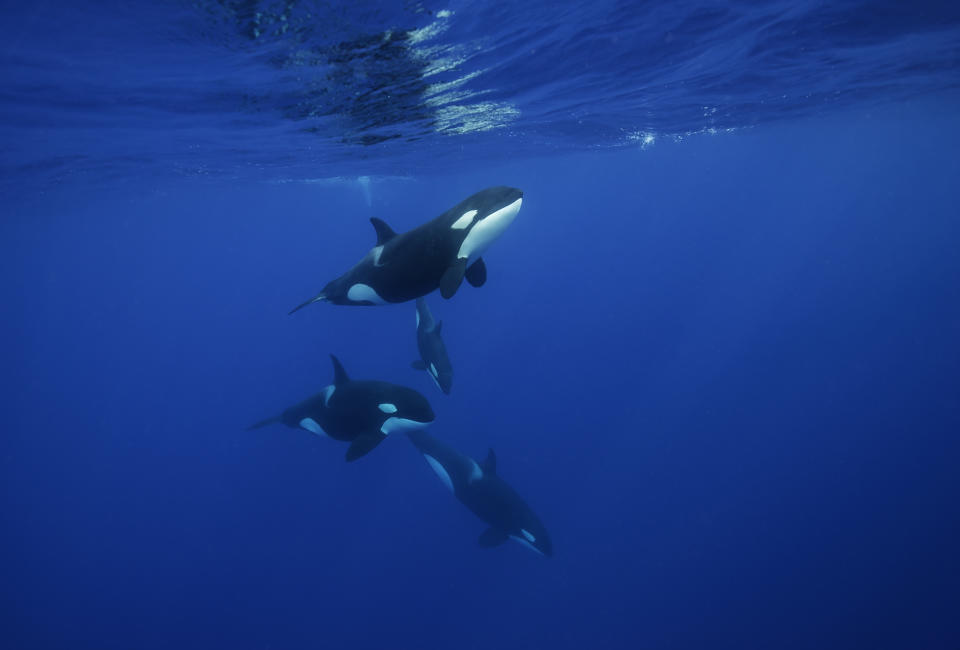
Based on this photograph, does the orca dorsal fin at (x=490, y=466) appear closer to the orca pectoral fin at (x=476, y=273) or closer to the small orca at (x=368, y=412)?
the small orca at (x=368, y=412)

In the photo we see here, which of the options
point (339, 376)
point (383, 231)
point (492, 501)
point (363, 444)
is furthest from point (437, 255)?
point (492, 501)

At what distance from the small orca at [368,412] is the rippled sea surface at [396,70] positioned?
205 inches

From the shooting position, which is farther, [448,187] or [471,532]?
[448,187]

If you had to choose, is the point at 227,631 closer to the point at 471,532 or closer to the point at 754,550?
the point at 471,532

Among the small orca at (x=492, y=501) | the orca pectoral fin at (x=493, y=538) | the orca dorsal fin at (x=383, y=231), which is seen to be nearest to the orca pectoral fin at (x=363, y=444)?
the orca dorsal fin at (x=383, y=231)

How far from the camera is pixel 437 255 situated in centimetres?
406

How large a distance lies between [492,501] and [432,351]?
4.22m

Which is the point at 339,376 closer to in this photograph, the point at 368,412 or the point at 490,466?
the point at 368,412

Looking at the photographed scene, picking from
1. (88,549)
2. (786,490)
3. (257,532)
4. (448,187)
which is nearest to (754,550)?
(786,490)

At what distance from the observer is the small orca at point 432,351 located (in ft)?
27.4

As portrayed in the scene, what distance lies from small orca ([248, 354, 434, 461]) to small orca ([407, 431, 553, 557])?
4.92 m

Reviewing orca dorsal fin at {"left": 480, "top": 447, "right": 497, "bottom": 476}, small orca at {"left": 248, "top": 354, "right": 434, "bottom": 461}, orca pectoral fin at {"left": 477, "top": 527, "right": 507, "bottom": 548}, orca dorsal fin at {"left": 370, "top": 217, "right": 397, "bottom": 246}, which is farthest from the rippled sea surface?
orca pectoral fin at {"left": 477, "top": 527, "right": 507, "bottom": 548}

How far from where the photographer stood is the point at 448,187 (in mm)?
47531

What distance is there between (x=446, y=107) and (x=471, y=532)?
56.6 feet
